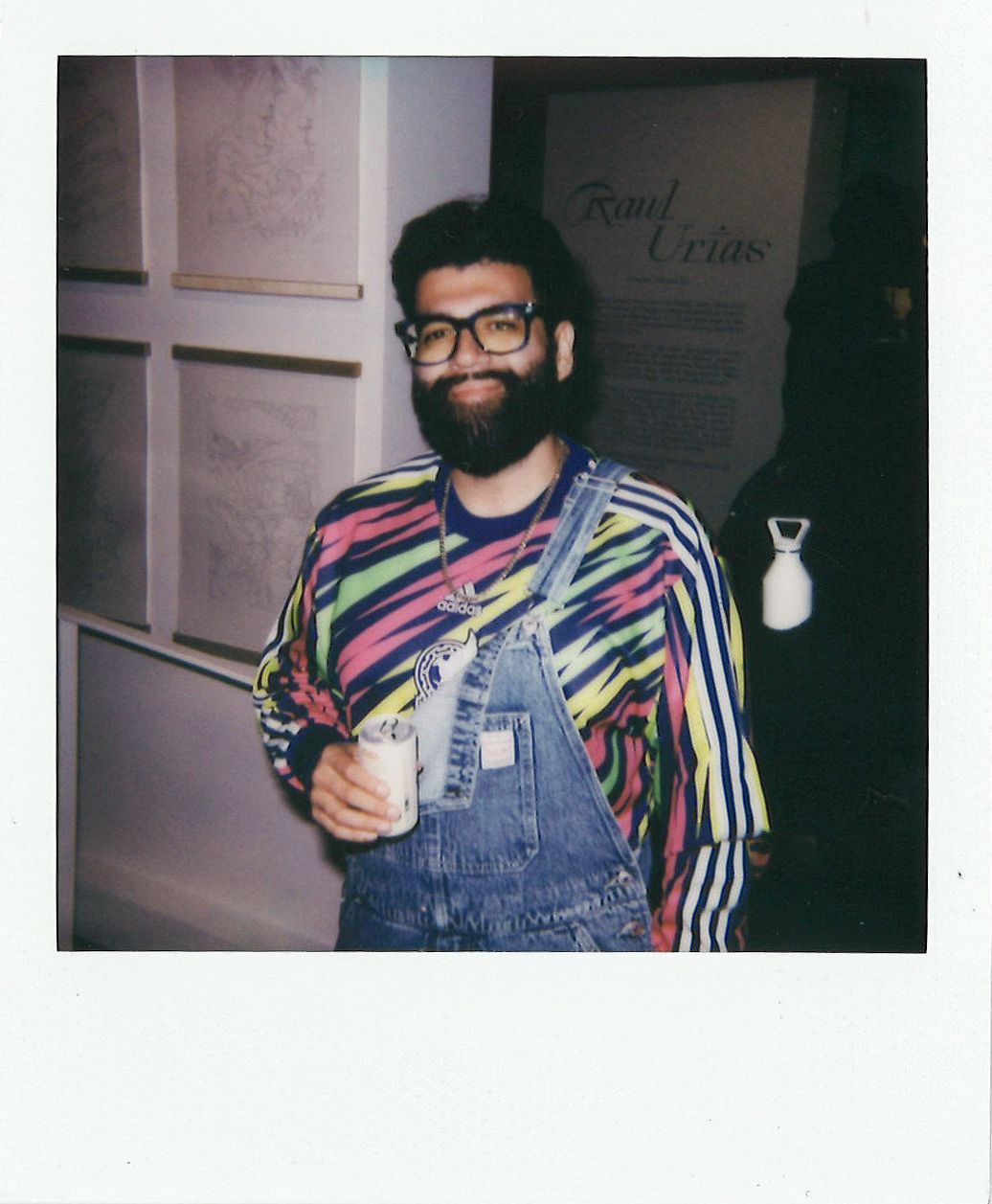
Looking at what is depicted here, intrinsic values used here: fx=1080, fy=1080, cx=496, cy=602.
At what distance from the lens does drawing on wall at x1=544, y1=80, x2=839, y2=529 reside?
52.1 inches

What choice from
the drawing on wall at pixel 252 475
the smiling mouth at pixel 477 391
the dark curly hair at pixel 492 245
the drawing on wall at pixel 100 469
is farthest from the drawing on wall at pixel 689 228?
the drawing on wall at pixel 100 469

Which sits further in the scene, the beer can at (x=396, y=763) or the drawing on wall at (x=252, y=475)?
the drawing on wall at (x=252, y=475)

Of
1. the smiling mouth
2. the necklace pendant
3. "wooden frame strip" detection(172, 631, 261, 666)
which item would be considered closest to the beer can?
the necklace pendant

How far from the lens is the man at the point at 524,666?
1.28 metres

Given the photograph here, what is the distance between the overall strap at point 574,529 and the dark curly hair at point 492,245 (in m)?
0.20

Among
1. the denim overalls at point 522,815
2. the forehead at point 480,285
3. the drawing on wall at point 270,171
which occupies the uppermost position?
the drawing on wall at point 270,171

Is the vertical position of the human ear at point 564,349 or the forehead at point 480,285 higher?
the forehead at point 480,285

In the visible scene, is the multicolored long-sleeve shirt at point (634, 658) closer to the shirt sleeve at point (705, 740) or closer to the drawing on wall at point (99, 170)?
the shirt sleeve at point (705, 740)

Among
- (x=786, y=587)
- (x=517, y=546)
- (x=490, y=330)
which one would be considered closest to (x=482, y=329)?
(x=490, y=330)

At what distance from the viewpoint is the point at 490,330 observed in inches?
51.4

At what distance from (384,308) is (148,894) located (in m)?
0.85

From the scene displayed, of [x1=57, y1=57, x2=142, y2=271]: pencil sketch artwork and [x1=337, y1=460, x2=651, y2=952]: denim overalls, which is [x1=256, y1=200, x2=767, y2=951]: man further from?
[x1=57, y1=57, x2=142, y2=271]: pencil sketch artwork

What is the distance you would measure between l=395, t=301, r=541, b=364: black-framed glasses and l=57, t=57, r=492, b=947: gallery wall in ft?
0.15

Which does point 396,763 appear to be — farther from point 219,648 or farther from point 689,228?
point 689,228
